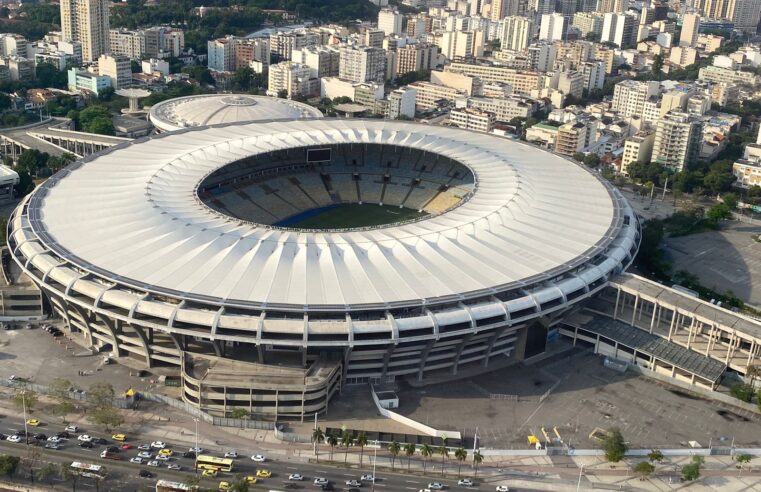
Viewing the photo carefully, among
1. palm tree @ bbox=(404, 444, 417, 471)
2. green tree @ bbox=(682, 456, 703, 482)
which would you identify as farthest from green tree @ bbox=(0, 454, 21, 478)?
green tree @ bbox=(682, 456, 703, 482)

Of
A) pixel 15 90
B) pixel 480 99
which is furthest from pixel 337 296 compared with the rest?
pixel 15 90

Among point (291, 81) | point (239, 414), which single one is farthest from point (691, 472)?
point (291, 81)

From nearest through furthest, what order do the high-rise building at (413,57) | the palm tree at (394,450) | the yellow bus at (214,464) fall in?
the yellow bus at (214,464), the palm tree at (394,450), the high-rise building at (413,57)

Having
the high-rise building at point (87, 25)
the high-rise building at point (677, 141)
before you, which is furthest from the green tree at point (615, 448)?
the high-rise building at point (87, 25)

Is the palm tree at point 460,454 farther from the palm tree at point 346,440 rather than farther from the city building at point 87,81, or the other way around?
the city building at point 87,81

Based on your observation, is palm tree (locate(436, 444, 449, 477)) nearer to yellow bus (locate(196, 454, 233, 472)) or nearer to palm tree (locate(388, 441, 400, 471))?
palm tree (locate(388, 441, 400, 471))

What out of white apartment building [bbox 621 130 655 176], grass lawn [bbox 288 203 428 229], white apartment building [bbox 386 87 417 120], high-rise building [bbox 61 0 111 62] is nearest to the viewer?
grass lawn [bbox 288 203 428 229]

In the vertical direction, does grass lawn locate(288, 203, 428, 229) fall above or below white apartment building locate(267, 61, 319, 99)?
below
